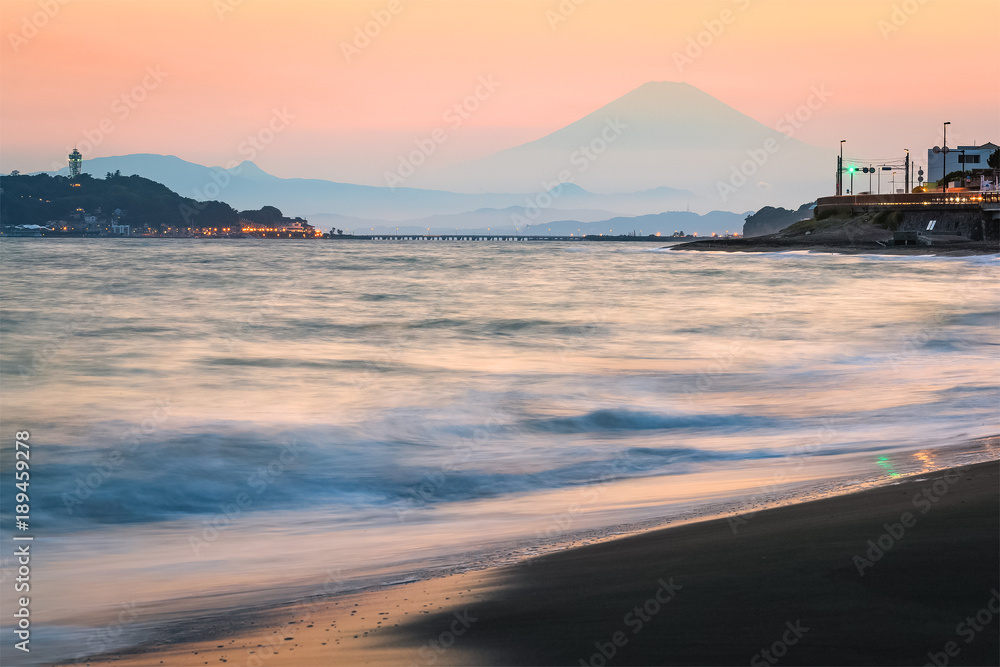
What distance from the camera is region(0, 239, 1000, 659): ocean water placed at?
655 cm

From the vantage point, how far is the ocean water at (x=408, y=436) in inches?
258

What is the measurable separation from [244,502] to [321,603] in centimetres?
359

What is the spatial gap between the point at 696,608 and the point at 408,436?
7898 millimetres

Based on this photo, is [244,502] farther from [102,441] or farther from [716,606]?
[716,606]

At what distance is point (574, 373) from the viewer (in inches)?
688

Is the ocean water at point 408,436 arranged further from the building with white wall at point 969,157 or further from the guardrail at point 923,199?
the building with white wall at point 969,157

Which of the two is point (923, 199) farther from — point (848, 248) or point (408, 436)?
point (408, 436)

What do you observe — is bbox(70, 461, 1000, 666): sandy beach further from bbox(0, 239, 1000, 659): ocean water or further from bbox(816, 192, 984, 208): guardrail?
bbox(816, 192, 984, 208): guardrail

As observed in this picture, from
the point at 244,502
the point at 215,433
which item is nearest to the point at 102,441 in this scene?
the point at 215,433

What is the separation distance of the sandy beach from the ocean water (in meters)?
0.68

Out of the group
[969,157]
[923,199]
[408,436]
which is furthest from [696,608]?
[969,157]

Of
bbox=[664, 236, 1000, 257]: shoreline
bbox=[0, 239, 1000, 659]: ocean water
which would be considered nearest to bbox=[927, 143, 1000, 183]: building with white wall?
bbox=[664, 236, 1000, 257]: shoreline

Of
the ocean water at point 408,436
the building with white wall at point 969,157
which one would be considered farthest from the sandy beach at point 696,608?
the building with white wall at point 969,157

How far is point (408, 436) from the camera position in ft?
39.2
